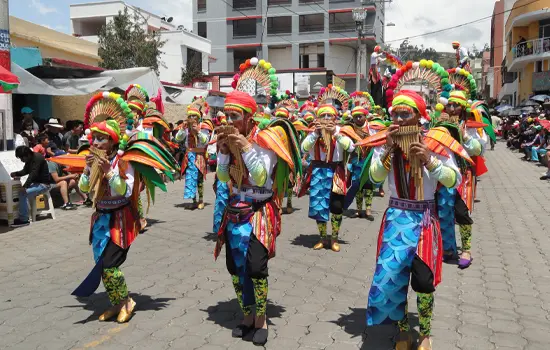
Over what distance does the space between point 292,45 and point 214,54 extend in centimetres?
745

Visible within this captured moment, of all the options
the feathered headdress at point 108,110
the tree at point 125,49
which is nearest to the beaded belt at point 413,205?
the feathered headdress at point 108,110

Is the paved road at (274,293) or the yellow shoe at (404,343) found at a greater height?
the yellow shoe at (404,343)

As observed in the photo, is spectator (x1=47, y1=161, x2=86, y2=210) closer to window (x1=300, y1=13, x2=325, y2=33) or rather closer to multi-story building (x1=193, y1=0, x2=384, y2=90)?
multi-story building (x1=193, y1=0, x2=384, y2=90)

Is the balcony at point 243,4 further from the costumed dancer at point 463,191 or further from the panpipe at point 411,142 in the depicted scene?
the panpipe at point 411,142

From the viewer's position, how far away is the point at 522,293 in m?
5.64

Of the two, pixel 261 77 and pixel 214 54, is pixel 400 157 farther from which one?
pixel 214 54

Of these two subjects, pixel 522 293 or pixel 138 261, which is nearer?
pixel 522 293

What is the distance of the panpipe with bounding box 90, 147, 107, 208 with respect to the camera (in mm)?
4547

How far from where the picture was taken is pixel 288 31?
159ft

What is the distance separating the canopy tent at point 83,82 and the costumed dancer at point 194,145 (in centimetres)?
343

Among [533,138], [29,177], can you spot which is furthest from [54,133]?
[533,138]

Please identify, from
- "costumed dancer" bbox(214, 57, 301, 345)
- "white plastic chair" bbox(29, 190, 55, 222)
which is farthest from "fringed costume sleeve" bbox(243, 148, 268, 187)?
"white plastic chair" bbox(29, 190, 55, 222)

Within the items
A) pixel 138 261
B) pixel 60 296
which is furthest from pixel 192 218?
pixel 60 296

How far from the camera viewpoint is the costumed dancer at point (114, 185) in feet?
15.1
